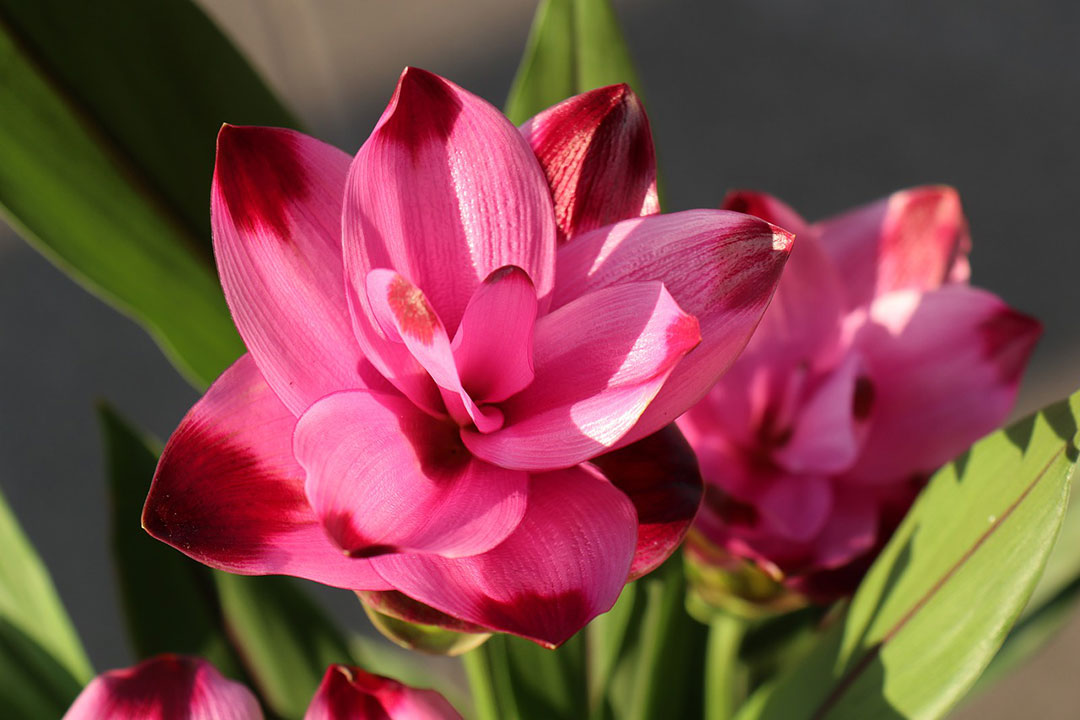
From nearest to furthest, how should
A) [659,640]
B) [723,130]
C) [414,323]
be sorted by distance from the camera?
1. [414,323]
2. [659,640]
3. [723,130]

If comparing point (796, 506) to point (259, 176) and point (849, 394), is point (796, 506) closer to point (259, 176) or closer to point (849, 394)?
point (849, 394)

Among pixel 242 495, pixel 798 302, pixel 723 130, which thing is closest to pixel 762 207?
pixel 798 302

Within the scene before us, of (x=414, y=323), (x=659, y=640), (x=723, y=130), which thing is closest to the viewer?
(x=414, y=323)

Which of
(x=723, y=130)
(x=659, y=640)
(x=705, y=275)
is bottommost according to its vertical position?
(x=723, y=130)

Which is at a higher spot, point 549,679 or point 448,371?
point 448,371

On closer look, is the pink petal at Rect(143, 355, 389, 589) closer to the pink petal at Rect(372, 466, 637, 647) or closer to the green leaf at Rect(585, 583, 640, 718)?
the pink petal at Rect(372, 466, 637, 647)
